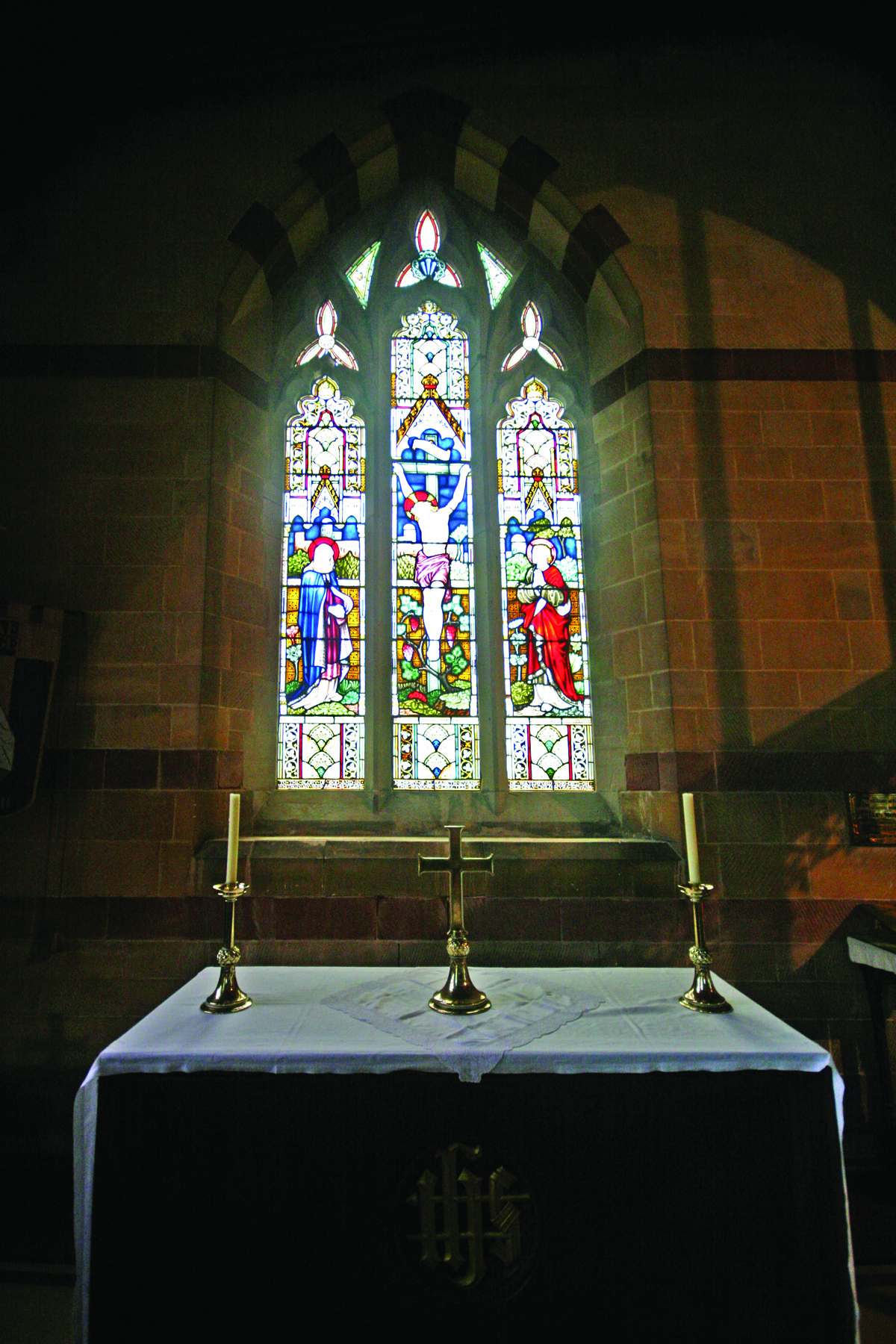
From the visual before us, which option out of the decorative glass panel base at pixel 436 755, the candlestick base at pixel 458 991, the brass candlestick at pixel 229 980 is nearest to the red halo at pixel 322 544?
the decorative glass panel base at pixel 436 755

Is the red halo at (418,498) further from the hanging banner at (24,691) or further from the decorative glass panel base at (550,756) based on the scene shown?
the hanging banner at (24,691)

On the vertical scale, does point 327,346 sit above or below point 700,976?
above

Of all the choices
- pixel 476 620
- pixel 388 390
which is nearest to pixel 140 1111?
Result: pixel 476 620

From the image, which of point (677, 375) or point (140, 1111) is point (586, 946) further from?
point (677, 375)

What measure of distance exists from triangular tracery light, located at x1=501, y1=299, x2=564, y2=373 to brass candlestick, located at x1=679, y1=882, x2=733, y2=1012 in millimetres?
3334

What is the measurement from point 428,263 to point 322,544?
6.38ft

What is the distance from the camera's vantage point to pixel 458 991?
6.81 feet

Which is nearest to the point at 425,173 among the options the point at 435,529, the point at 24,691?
the point at 435,529

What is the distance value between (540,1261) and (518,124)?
5.01 meters

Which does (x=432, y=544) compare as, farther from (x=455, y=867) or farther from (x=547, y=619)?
(x=455, y=867)

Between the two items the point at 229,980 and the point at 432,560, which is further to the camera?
the point at 432,560

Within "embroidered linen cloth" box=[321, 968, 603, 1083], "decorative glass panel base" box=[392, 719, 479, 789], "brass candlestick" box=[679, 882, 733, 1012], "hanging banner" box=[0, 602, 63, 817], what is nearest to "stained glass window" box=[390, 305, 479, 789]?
"decorative glass panel base" box=[392, 719, 479, 789]

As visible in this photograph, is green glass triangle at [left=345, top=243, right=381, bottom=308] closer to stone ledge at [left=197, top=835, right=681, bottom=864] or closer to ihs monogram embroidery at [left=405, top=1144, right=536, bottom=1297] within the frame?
stone ledge at [left=197, top=835, right=681, bottom=864]

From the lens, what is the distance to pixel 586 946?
10.5 feet
